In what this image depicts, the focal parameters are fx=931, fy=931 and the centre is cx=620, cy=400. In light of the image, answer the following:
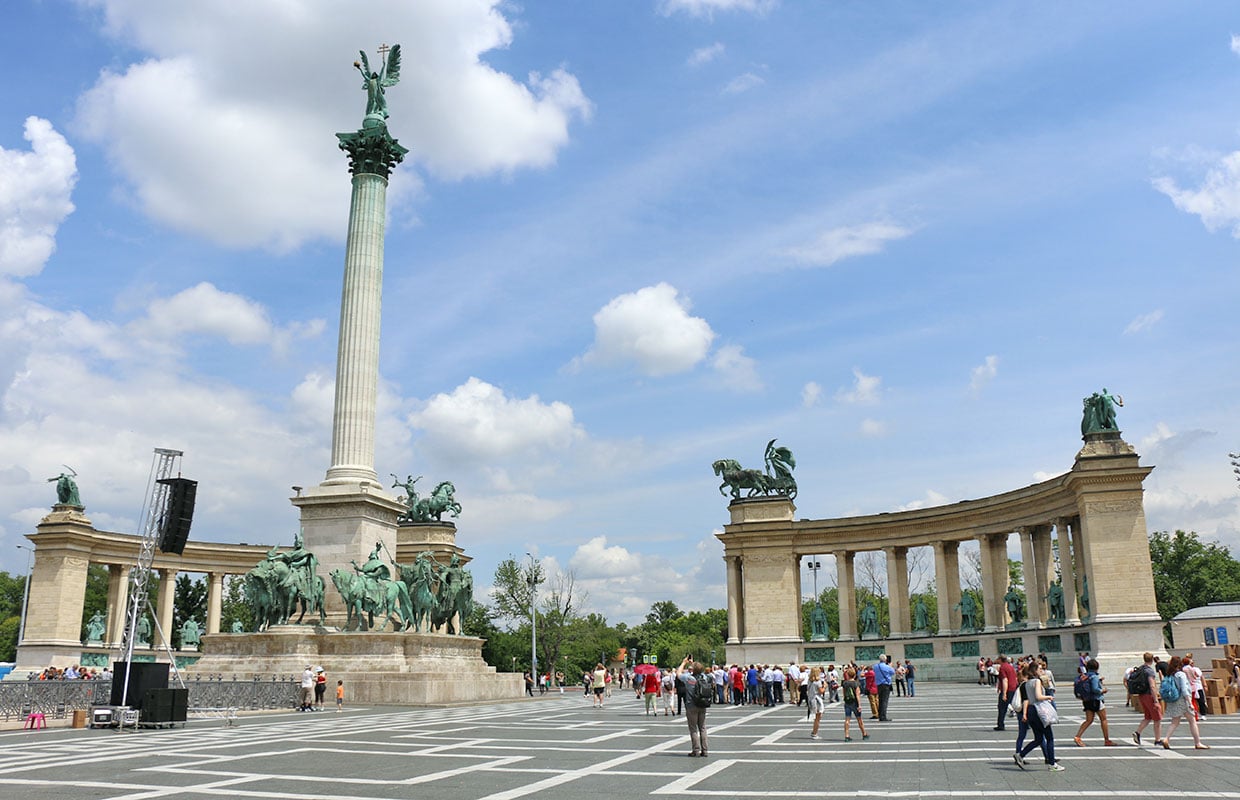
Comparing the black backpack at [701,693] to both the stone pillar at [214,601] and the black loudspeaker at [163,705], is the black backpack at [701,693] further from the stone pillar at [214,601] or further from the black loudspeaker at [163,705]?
the stone pillar at [214,601]

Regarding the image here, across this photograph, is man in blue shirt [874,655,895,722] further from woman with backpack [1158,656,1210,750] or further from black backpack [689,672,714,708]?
black backpack [689,672,714,708]

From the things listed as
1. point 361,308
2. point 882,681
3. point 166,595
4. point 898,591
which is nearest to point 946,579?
point 898,591

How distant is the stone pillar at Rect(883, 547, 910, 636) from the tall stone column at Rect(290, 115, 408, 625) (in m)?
34.3

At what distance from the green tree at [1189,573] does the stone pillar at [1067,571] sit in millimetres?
31220

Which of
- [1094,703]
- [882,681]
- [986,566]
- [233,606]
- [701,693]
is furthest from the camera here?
[233,606]

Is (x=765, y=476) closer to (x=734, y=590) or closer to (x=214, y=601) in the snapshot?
(x=734, y=590)

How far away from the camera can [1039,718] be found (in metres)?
15.1

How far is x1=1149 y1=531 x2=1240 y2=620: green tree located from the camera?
74.7m

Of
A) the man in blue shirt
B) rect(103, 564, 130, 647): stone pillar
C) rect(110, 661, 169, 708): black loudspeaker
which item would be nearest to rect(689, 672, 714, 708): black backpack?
the man in blue shirt

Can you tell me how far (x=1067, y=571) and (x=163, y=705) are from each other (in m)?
44.5

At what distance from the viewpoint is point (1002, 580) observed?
5816 cm

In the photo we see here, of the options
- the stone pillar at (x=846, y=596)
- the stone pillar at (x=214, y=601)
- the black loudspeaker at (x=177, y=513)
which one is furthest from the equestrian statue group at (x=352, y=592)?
the stone pillar at (x=214, y=601)

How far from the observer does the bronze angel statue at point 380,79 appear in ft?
158

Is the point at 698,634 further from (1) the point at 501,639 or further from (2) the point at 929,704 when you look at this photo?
(2) the point at 929,704
